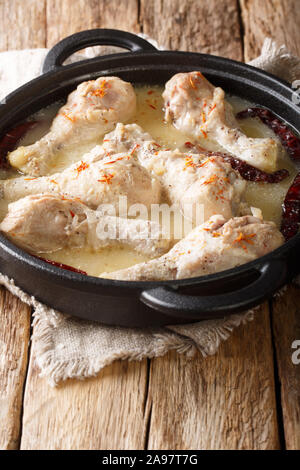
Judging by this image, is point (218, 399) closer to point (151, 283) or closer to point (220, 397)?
point (220, 397)

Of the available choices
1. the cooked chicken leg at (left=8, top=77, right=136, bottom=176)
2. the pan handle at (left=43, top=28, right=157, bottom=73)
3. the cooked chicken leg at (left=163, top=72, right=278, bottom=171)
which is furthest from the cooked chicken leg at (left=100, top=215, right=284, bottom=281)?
the pan handle at (left=43, top=28, right=157, bottom=73)

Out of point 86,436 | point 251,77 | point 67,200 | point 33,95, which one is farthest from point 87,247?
point 251,77

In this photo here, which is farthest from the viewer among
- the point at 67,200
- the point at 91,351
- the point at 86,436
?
the point at 67,200

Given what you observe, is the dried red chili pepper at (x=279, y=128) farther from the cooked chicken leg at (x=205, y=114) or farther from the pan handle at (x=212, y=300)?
the pan handle at (x=212, y=300)

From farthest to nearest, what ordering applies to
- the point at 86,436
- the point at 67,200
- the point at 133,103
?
1. the point at 133,103
2. the point at 67,200
3. the point at 86,436

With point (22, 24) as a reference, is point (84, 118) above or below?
below

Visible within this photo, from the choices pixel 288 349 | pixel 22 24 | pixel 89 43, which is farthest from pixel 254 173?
pixel 22 24

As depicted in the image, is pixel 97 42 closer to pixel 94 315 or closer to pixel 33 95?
pixel 33 95
